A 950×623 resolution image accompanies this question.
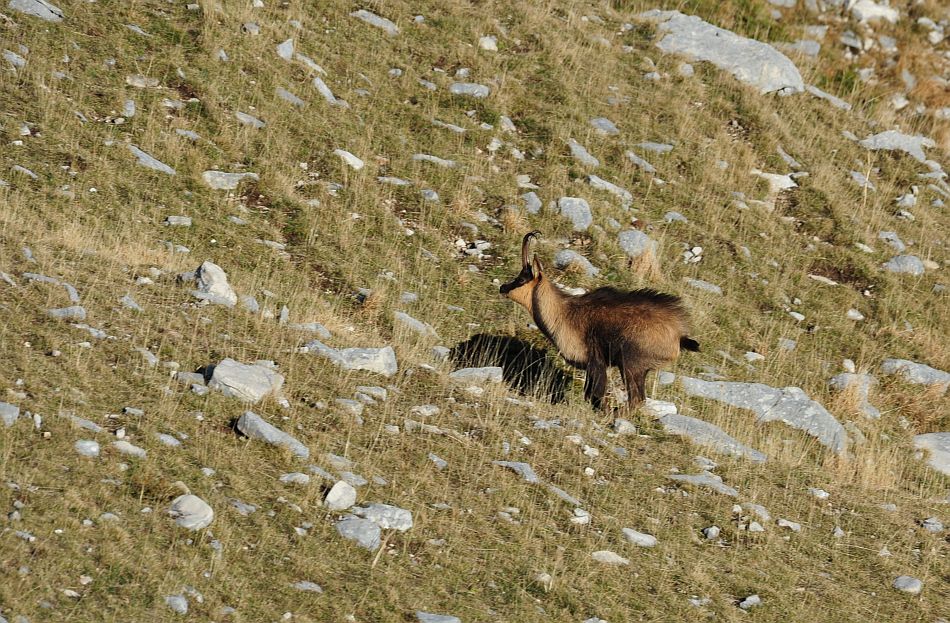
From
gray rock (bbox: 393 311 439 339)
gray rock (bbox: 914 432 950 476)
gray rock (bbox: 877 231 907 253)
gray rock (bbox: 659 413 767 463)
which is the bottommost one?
gray rock (bbox: 914 432 950 476)

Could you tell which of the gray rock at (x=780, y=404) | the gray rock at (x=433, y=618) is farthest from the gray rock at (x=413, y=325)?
the gray rock at (x=433, y=618)

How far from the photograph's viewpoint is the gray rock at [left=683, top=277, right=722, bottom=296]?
14141 mm

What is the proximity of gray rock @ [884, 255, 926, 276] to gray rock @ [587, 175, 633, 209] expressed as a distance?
400 cm

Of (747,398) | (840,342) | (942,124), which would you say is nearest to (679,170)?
(840,342)

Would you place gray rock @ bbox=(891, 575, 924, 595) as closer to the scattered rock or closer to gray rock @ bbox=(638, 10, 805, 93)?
the scattered rock

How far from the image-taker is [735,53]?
18891mm

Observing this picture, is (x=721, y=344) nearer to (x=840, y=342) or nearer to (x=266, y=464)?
(x=840, y=342)

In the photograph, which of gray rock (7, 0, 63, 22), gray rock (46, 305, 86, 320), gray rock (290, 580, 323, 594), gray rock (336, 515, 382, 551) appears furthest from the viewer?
gray rock (7, 0, 63, 22)

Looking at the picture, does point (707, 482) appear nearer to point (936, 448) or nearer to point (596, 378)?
point (596, 378)

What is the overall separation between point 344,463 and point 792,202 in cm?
1066

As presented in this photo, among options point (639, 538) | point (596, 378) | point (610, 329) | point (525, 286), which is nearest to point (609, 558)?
point (639, 538)

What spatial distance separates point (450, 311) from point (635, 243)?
3.23m

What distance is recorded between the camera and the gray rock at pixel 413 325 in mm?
11484

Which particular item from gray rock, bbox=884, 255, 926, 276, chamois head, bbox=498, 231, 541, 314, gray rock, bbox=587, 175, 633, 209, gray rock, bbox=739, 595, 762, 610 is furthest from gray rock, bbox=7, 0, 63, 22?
gray rock, bbox=884, 255, 926, 276
